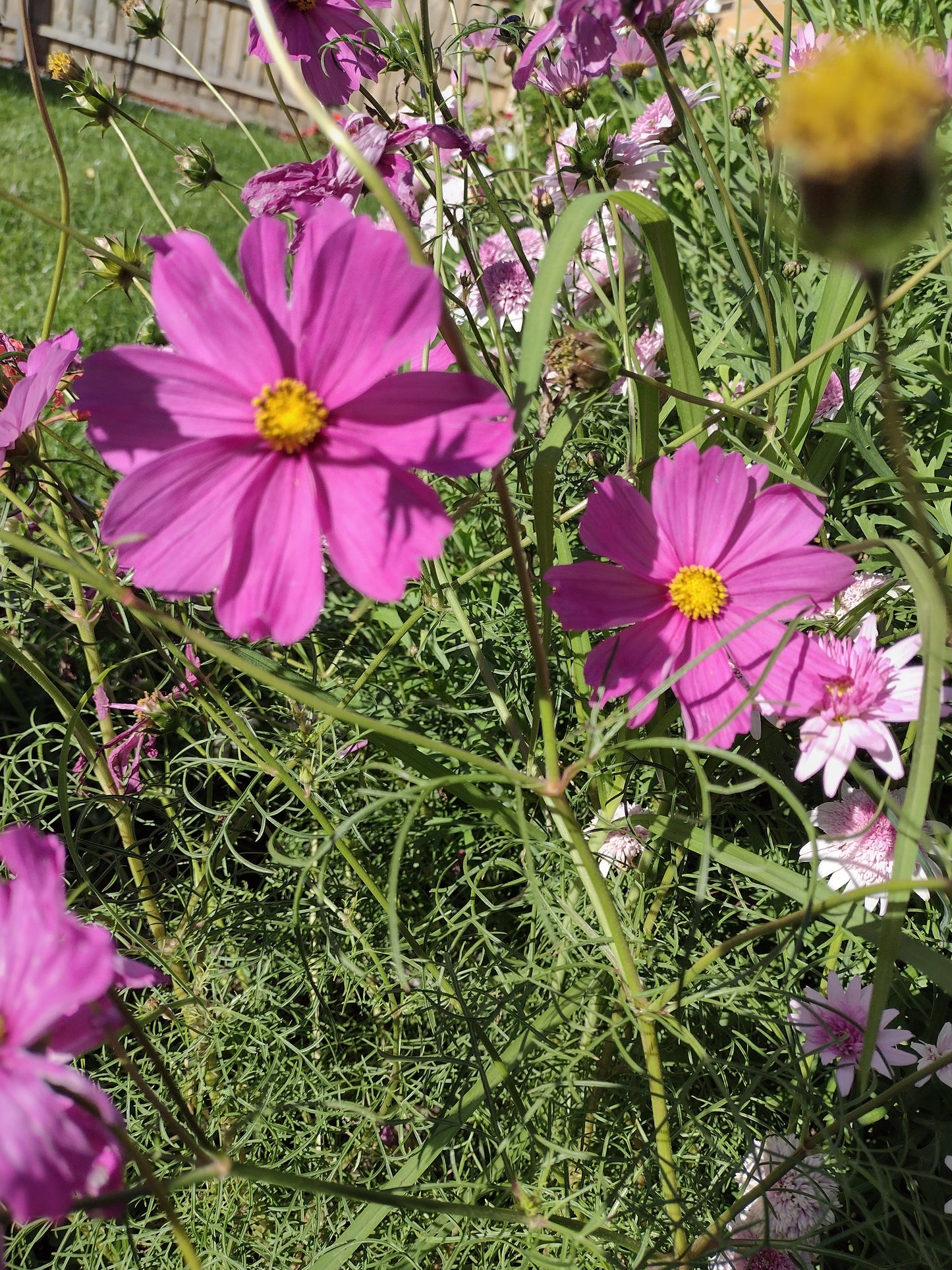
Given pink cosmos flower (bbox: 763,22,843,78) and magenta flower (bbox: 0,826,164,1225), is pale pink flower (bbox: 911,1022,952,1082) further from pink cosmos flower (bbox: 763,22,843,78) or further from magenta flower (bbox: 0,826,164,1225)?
pink cosmos flower (bbox: 763,22,843,78)

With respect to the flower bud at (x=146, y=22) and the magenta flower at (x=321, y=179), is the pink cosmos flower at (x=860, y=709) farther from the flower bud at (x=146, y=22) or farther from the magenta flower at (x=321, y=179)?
the flower bud at (x=146, y=22)

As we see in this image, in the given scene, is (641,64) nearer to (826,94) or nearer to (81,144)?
(826,94)

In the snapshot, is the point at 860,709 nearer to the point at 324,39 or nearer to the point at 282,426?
the point at 282,426

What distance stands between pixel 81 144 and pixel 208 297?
157 inches

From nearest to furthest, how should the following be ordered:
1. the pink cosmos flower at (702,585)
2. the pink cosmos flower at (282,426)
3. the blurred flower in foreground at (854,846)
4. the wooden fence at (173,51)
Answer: the pink cosmos flower at (282,426), the pink cosmos flower at (702,585), the blurred flower in foreground at (854,846), the wooden fence at (173,51)

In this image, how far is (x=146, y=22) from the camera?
0.93 meters

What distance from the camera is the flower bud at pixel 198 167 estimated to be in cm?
80

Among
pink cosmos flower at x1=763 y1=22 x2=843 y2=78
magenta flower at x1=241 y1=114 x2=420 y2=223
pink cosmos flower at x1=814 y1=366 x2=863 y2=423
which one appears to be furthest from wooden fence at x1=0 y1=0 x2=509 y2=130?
magenta flower at x1=241 y1=114 x2=420 y2=223

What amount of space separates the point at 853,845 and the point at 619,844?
165mm

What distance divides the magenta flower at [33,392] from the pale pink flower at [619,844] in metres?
0.46

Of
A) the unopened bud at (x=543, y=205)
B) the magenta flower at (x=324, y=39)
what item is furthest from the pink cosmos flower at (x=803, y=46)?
the magenta flower at (x=324, y=39)

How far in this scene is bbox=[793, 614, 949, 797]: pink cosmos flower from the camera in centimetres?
54

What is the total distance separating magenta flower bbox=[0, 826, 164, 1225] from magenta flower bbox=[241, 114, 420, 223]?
40 cm

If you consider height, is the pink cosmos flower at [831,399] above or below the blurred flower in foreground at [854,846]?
above
